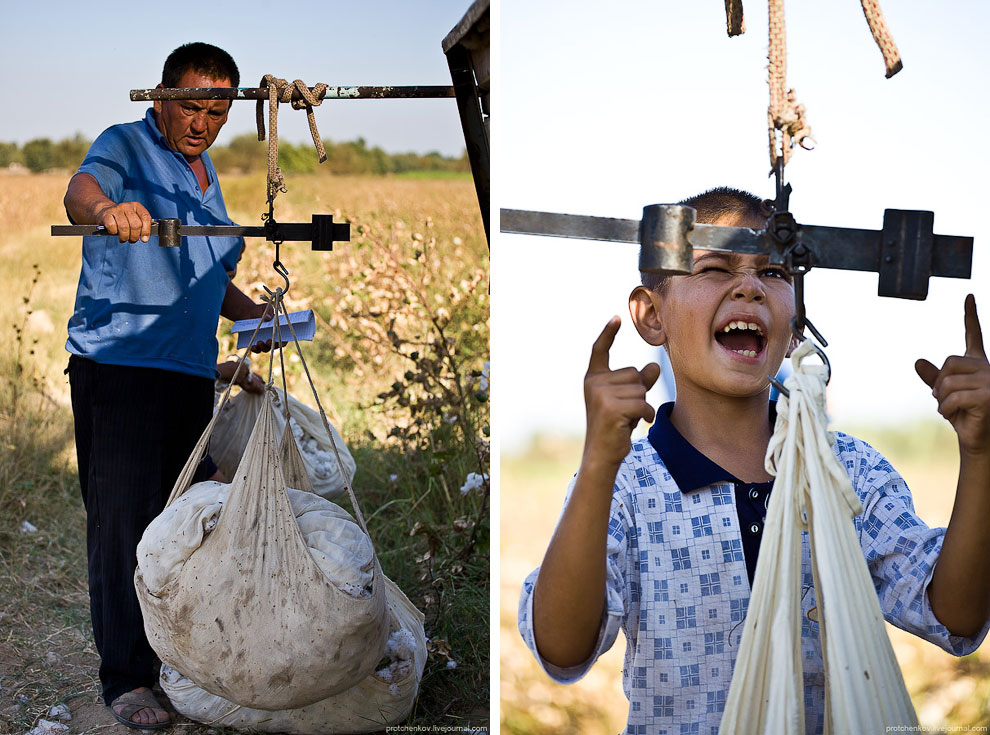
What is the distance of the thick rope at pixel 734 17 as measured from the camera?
156 centimetres

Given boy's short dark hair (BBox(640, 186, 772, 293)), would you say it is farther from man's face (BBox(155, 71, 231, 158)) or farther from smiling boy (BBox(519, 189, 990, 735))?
man's face (BBox(155, 71, 231, 158))

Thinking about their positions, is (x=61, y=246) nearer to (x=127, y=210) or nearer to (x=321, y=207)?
(x=321, y=207)

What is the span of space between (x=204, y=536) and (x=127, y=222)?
759 millimetres

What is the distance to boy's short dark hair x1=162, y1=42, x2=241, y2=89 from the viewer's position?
2797mm

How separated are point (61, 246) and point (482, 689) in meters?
7.26

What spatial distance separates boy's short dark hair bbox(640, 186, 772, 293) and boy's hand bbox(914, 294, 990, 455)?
471 mm

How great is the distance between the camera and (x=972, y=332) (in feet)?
4.86

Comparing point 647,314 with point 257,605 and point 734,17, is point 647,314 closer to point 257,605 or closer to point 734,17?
point 734,17

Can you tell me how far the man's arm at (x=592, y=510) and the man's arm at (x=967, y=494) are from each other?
17.0 inches

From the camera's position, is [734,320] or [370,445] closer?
[734,320]

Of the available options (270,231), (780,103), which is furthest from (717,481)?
A: (270,231)

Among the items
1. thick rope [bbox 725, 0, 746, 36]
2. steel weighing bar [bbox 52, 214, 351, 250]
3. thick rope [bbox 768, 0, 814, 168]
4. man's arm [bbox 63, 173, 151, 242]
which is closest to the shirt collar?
thick rope [bbox 768, 0, 814, 168]

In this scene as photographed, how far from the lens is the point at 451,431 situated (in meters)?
4.42

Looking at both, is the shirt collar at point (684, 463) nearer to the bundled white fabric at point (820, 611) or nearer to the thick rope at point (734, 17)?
the bundled white fabric at point (820, 611)
